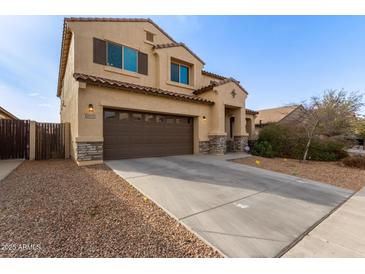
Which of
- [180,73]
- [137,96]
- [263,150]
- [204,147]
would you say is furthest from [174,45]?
[263,150]

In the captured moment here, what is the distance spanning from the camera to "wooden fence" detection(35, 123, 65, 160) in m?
9.02

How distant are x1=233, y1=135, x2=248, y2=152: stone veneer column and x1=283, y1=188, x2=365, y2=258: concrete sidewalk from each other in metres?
9.16

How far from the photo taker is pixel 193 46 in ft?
42.5

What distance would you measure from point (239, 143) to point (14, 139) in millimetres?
13839

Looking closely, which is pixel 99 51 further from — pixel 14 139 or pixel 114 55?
pixel 14 139

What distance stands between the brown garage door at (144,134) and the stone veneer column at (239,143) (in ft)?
12.9

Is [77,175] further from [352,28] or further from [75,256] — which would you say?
[352,28]

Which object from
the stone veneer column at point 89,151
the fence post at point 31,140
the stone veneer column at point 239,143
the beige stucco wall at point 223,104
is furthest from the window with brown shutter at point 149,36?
the stone veneer column at point 239,143

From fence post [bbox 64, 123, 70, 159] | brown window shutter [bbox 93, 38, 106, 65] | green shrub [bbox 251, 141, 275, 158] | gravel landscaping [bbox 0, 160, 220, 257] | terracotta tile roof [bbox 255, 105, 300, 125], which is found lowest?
gravel landscaping [bbox 0, 160, 220, 257]

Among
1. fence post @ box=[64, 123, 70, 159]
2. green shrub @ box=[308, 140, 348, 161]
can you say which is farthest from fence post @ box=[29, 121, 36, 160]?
green shrub @ box=[308, 140, 348, 161]

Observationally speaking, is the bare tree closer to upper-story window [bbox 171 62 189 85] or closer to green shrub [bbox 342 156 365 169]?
green shrub [bbox 342 156 365 169]

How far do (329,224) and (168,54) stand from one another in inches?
456

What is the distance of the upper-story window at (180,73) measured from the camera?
12.1 m

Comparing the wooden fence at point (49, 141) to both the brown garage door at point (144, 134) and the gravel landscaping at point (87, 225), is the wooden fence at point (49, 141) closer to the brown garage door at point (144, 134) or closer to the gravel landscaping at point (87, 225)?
the brown garage door at point (144, 134)
